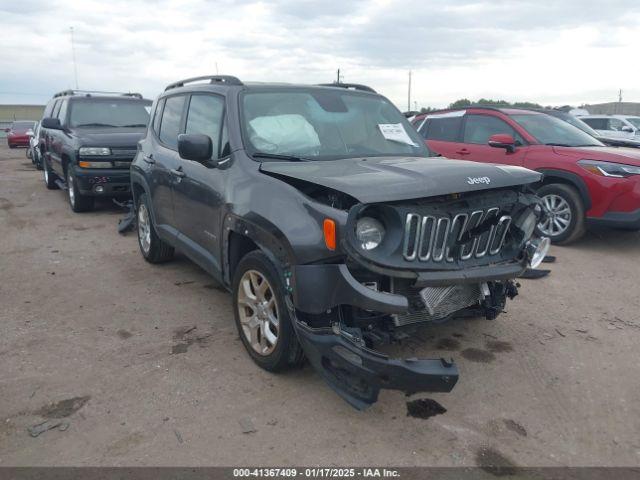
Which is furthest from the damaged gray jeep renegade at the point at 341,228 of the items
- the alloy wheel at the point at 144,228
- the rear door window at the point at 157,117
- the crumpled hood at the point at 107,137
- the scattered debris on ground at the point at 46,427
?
the crumpled hood at the point at 107,137

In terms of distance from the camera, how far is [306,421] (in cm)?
309

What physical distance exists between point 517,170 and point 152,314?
3.20 metres

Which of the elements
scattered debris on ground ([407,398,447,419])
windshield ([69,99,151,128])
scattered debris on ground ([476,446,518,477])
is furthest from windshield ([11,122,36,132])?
scattered debris on ground ([476,446,518,477])

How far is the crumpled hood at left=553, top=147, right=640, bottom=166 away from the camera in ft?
21.7

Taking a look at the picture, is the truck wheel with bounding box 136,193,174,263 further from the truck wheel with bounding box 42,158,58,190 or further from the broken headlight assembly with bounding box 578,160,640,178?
the truck wheel with bounding box 42,158,58,190

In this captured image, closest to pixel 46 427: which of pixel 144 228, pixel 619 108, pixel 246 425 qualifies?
pixel 246 425

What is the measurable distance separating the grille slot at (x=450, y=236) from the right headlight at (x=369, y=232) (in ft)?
0.48

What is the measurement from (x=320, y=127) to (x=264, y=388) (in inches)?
78.6

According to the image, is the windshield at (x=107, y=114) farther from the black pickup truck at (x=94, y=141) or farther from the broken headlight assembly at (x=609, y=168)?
the broken headlight assembly at (x=609, y=168)

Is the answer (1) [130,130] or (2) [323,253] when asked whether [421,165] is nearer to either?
(2) [323,253]

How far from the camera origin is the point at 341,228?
9.26 ft

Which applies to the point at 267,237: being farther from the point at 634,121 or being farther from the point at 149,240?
the point at 634,121

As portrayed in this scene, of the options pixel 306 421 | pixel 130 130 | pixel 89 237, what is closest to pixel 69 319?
pixel 306 421

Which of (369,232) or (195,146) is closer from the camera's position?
(369,232)
